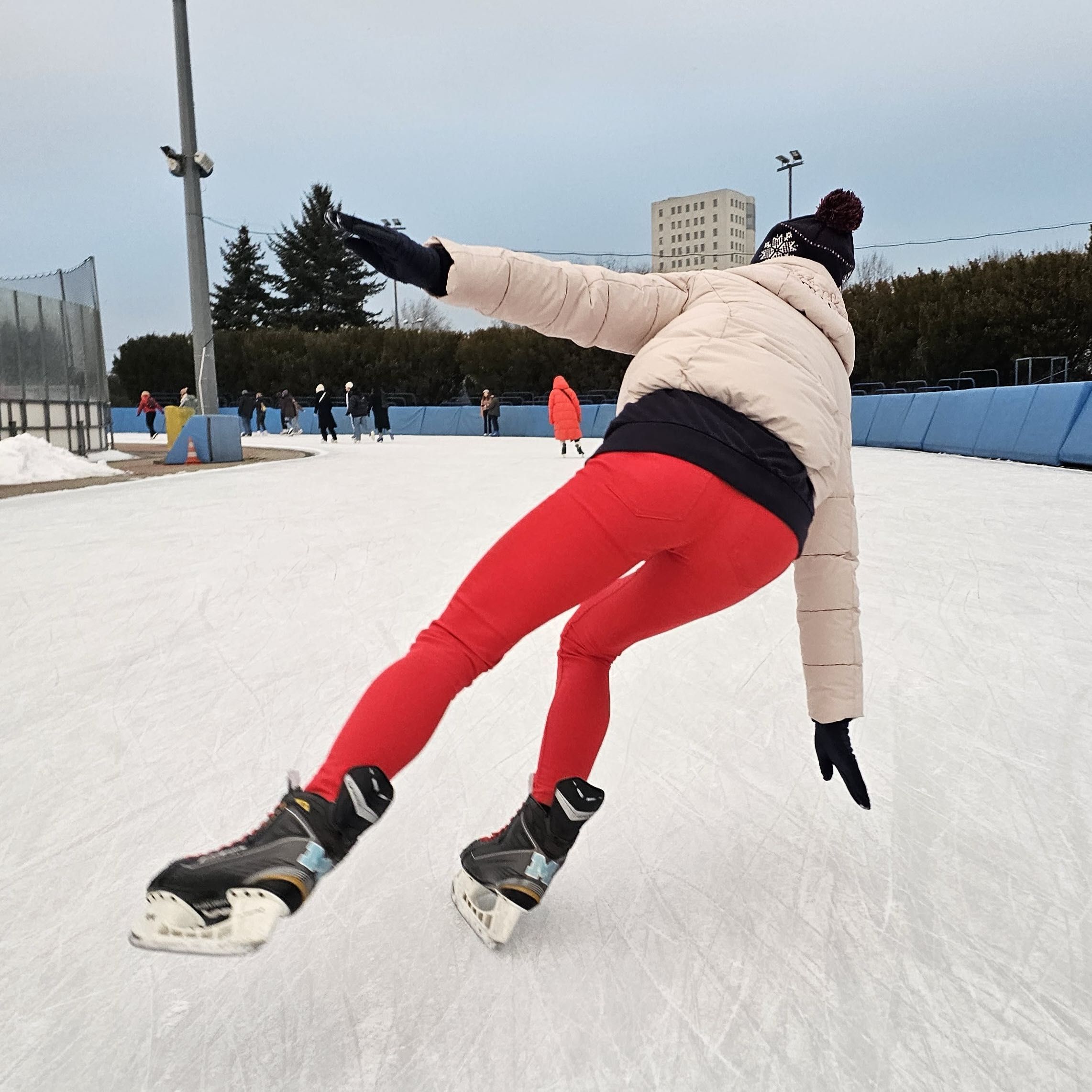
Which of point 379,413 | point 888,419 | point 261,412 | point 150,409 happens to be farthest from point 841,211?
point 261,412

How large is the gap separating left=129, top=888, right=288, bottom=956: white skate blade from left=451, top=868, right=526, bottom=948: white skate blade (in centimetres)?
45

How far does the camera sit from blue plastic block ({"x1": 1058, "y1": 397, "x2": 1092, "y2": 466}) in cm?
920

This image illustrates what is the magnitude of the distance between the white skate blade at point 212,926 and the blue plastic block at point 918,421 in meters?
13.2

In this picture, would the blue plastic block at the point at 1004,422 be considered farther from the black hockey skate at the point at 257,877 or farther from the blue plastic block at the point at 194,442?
the black hockey skate at the point at 257,877

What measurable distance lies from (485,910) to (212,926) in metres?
0.51

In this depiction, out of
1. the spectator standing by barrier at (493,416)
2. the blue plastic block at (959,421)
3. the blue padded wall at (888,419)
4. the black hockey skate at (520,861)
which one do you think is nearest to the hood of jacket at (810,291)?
the black hockey skate at (520,861)

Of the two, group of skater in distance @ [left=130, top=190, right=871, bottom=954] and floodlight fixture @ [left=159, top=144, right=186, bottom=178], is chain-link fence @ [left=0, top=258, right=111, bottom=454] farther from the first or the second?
group of skater in distance @ [left=130, top=190, right=871, bottom=954]

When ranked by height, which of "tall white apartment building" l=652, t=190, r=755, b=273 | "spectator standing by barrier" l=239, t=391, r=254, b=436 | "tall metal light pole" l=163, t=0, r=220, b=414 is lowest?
"spectator standing by barrier" l=239, t=391, r=254, b=436

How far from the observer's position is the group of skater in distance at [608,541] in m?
1.15

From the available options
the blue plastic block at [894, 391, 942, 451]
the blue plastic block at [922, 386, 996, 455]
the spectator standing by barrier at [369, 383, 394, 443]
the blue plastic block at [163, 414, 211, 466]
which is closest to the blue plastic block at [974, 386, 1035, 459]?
the blue plastic block at [922, 386, 996, 455]

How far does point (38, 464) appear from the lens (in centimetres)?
954

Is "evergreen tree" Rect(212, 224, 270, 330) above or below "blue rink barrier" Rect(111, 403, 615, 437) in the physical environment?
above

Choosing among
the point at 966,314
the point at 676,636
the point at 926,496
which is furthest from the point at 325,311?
the point at 676,636

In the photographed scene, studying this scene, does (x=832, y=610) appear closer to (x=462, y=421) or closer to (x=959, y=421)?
(x=959, y=421)
